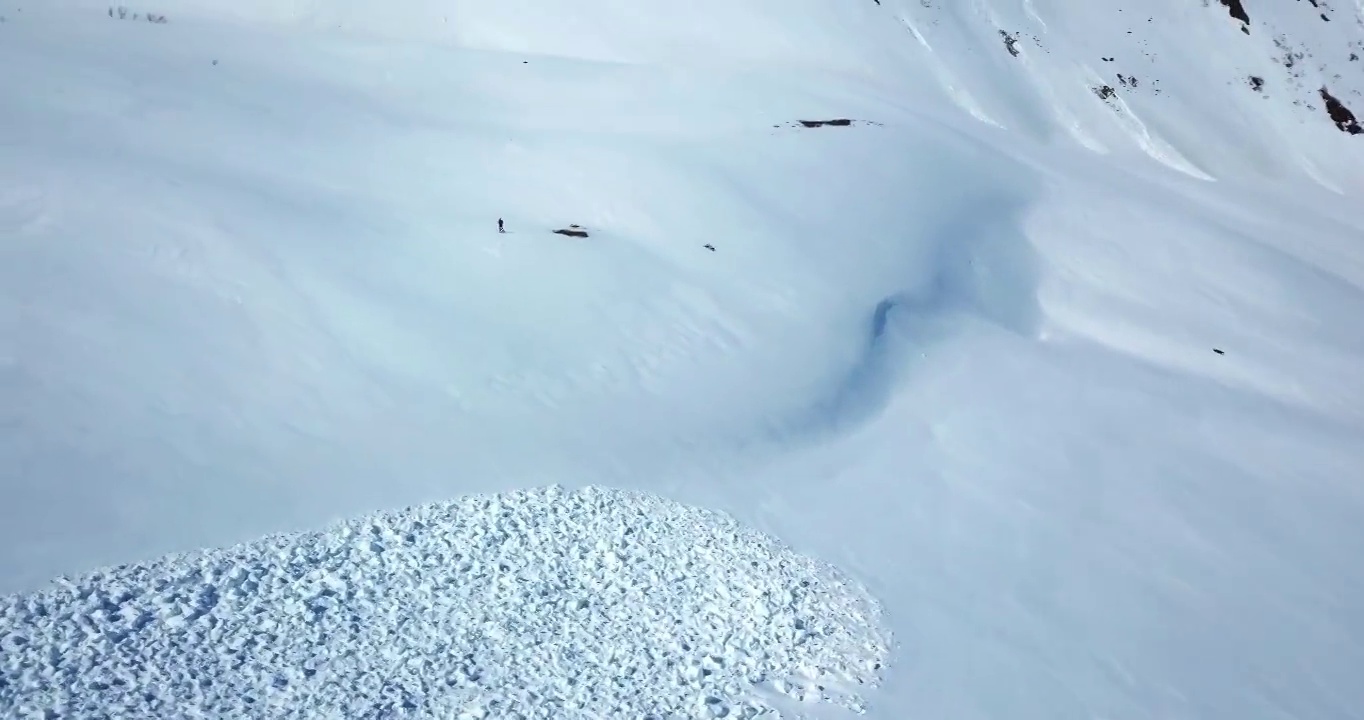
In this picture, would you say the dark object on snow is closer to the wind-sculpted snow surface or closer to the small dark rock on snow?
the small dark rock on snow

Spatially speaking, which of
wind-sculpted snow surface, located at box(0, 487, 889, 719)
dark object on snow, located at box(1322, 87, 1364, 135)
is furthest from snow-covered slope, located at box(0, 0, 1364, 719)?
dark object on snow, located at box(1322, 87, 1364, 135)

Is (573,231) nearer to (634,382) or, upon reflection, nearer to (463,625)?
(634,382)

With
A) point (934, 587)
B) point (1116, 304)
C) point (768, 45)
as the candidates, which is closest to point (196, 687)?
point (934, 587)

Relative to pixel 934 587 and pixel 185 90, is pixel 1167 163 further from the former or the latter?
pixel 185 90

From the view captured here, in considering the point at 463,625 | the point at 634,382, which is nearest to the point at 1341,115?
the point at 634,382

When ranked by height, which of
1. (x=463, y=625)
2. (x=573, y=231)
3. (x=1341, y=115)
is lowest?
(x=463, y=625)

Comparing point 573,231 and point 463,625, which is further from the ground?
point 573,231

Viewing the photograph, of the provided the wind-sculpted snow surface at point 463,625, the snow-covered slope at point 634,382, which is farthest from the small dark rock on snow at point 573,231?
the wind-sculpted snow surface at point 463,625

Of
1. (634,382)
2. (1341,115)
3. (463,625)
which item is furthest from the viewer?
(1341,115)
